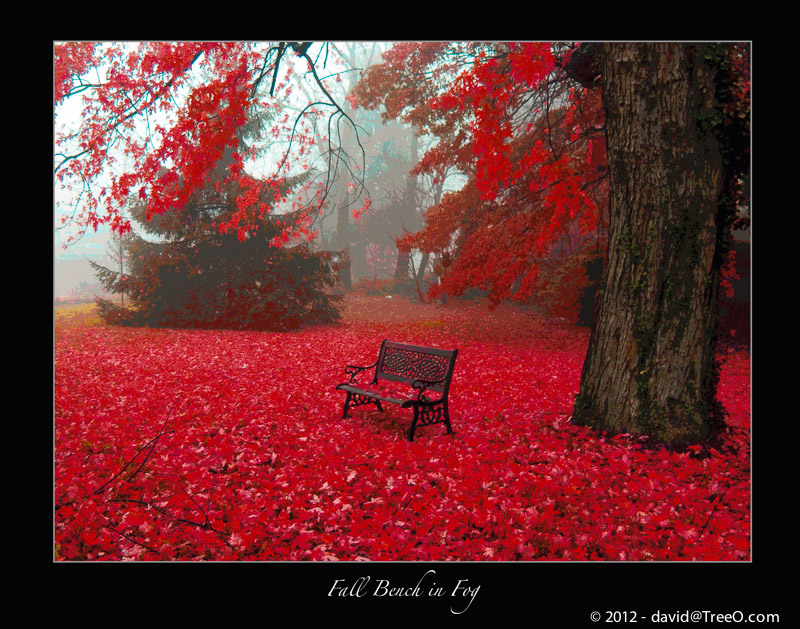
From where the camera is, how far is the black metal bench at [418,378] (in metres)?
5.09

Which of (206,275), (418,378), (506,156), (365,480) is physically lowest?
(365,480)

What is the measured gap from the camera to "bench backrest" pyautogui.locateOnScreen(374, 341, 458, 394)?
527 centimetres

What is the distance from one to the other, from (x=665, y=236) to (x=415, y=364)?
2769 millimetres

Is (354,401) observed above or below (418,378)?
below

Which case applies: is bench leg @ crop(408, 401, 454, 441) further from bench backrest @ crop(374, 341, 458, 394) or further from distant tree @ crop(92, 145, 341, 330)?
distant tree @ crop(92, 145, 341, 330)

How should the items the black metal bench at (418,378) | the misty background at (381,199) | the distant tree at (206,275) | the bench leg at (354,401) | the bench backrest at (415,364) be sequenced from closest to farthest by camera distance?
the black metal bench at (418,378) < the bench backrest at (415,364) < the bench leg at (354,401) < the distant tree at (206,275) < the misty background at (381,199)

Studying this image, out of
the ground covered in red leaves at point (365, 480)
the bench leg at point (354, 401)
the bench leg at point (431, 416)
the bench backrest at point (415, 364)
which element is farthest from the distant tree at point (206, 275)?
the bench leg at point (431, 416)

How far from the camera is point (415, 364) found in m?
5.66

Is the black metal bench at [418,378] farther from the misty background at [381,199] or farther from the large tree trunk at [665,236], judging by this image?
the misty background at [381,199]

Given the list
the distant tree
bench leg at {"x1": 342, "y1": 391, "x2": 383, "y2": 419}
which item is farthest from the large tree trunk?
the distant tree

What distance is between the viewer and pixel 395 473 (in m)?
4.05

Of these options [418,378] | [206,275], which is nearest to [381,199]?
[206,275]

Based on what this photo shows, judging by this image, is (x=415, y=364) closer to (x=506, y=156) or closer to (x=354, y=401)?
(x=354, y=401)
